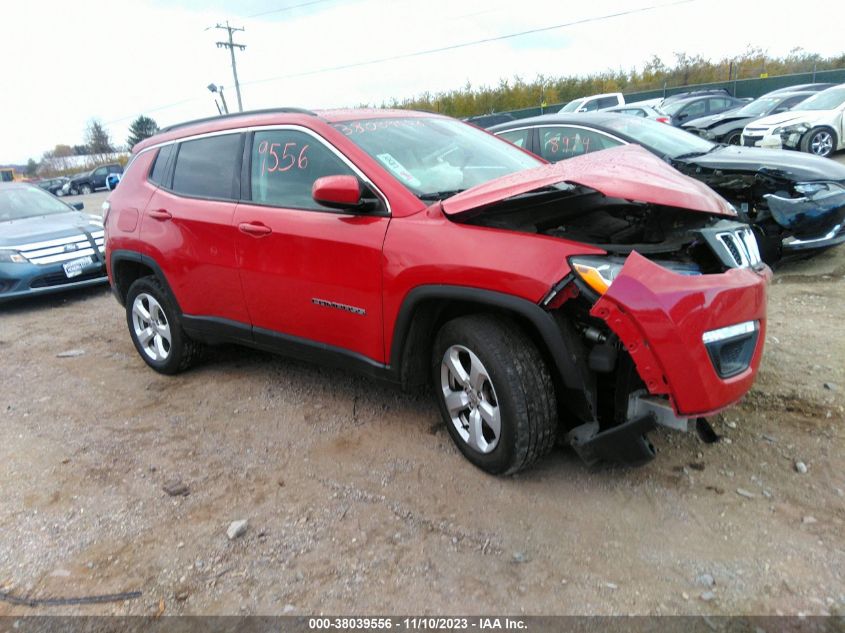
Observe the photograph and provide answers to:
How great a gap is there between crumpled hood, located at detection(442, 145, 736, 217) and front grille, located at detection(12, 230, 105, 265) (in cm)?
609

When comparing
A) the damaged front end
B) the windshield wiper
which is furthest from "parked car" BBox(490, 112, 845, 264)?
the windshield wiper

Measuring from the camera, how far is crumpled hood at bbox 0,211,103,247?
23.7 feet

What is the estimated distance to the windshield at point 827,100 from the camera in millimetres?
13133

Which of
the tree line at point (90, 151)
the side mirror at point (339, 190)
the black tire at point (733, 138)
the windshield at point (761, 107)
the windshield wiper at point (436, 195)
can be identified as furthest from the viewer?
the tree line at point (90, 151)

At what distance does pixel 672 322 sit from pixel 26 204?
892 cm

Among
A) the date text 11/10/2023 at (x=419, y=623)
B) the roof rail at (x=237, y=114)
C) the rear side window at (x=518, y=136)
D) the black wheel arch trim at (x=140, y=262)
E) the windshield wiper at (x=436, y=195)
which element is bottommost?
the date text 11/10/2023 at (x=419, y=623)

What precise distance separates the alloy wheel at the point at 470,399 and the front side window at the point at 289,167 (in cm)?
111

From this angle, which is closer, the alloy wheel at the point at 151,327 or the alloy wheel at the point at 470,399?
the alloy wheel at the point at 470,399

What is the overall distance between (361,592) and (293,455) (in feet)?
3.89

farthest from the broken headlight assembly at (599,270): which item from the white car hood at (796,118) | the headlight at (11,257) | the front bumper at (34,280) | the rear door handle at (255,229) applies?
the white car hood at (796,118)

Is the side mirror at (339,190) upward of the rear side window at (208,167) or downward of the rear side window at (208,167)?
downward

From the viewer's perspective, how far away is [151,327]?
4758mm

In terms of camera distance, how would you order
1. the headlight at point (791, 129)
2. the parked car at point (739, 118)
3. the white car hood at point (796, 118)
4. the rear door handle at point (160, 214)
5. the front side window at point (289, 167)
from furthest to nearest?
the parked car at point (739, 118) → the white car hood at point (796, 118) → the headlight at point (791, 129) → the rear door handle at point (160, 214) → the front side window at point (289, 167)

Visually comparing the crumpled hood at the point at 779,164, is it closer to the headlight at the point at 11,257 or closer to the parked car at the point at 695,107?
the headlight at the point at 11,257
